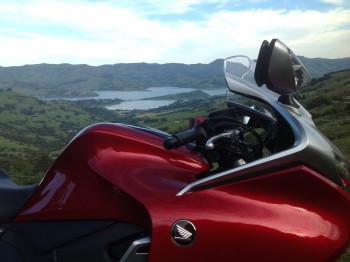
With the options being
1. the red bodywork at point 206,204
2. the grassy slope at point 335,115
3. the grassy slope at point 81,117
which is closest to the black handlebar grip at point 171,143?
the red bodywork at point 206,204

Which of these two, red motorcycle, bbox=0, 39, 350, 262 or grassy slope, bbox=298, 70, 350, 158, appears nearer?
red motorcycle, bbox=0, 39, 350, 262

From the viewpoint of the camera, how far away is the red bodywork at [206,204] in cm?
237

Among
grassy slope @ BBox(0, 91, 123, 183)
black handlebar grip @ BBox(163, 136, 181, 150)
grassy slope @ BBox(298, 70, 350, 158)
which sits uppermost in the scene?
black handlebar grip @ BBox(163, 136, 181, 150)

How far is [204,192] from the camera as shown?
2479mm

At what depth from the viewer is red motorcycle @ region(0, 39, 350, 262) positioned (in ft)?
7.87

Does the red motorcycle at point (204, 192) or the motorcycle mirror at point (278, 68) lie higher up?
the motorcycle mirror at point (278, 68)

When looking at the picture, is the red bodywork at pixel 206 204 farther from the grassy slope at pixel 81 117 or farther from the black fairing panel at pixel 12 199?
the grassy slope at pixel 81 117

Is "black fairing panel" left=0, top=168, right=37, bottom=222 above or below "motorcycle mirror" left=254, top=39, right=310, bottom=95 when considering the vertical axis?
below

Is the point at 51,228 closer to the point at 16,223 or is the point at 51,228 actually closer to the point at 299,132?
the point at 16,223

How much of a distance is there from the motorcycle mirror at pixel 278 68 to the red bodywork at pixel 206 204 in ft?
1.98

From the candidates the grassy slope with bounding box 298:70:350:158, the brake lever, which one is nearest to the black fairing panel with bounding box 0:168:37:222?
the brake lever

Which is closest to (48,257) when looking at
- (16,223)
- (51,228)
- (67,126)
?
(51,228)

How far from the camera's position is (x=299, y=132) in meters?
2.53

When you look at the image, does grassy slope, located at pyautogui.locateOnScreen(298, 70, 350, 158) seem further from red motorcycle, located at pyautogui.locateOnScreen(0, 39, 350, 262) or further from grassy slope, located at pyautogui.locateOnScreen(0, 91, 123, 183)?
grassy slope, located at pyautogui.locateOnScreen(0, 91, 123, 183)
